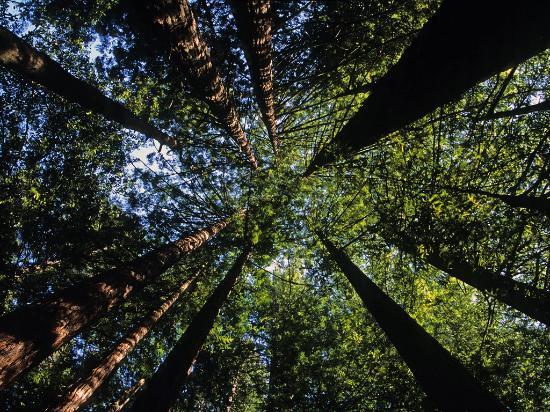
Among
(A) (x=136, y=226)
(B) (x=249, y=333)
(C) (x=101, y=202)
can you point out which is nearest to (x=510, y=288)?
(B) (x=249, y=333)

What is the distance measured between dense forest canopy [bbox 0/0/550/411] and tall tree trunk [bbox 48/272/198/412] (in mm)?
60

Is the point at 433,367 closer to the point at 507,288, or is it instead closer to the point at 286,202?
the point at 507,288

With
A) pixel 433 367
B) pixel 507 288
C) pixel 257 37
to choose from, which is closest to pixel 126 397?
pixel 433 367

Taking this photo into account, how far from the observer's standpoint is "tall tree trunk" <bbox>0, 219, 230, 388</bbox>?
268cm

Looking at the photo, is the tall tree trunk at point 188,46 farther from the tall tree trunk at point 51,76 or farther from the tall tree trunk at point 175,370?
the tall tree trunk at point 175,370

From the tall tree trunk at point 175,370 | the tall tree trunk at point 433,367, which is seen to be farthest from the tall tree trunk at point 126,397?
the tall tree trunk at point 433,367

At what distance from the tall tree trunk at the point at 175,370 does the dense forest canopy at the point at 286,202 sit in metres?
0.04

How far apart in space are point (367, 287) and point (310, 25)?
551cm

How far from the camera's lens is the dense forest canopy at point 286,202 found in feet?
12.3

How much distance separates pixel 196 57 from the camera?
4.96m

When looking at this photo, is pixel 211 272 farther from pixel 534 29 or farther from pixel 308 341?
pixel 534 29

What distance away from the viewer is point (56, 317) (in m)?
3.21

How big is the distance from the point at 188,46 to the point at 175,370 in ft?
16.5

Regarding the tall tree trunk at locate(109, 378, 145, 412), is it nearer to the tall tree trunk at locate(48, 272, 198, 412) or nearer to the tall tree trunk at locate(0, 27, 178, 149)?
the tall tree trunk at locate(48, 272, 198, 412)
